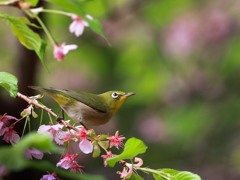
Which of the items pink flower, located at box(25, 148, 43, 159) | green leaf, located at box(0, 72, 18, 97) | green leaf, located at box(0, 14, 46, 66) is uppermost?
green leaf, located at box(0, 14, 46, 66)

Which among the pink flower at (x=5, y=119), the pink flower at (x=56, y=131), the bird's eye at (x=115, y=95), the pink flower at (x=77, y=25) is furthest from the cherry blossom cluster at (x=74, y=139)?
the bird's eye at (x=115, y=95)

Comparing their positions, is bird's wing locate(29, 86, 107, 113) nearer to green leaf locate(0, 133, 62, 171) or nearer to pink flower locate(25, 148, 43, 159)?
pink flower locate(25, 148, 43, 159)

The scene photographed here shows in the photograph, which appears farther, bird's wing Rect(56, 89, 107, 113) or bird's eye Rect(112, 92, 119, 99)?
bird's eye Rect(112, 92, 119, 99)

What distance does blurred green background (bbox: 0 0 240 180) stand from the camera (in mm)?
5848

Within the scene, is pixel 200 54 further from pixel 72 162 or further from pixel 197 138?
pixel 72 162

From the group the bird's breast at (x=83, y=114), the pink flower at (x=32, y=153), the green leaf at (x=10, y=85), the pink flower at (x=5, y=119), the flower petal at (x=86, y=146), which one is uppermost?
the bird's breast at (x=83, y=114)

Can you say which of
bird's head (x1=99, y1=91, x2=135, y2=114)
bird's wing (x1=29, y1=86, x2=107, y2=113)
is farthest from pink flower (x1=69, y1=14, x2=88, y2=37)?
bird's head (x1=99, y1=91, x2=135, y2=114)

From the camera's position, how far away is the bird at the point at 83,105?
2355 mm

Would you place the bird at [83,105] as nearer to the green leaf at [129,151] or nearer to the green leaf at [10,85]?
the green leaf at [10,85]

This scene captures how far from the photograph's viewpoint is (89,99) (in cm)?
244

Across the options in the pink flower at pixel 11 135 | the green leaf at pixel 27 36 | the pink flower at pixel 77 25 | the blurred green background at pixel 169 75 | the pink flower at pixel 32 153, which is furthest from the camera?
the blurred green background at pixel 169 75

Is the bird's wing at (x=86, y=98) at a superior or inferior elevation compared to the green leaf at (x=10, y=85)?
superior

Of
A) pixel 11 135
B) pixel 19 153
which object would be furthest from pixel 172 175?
pixel 19 153

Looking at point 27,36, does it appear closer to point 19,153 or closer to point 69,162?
point 69,162
